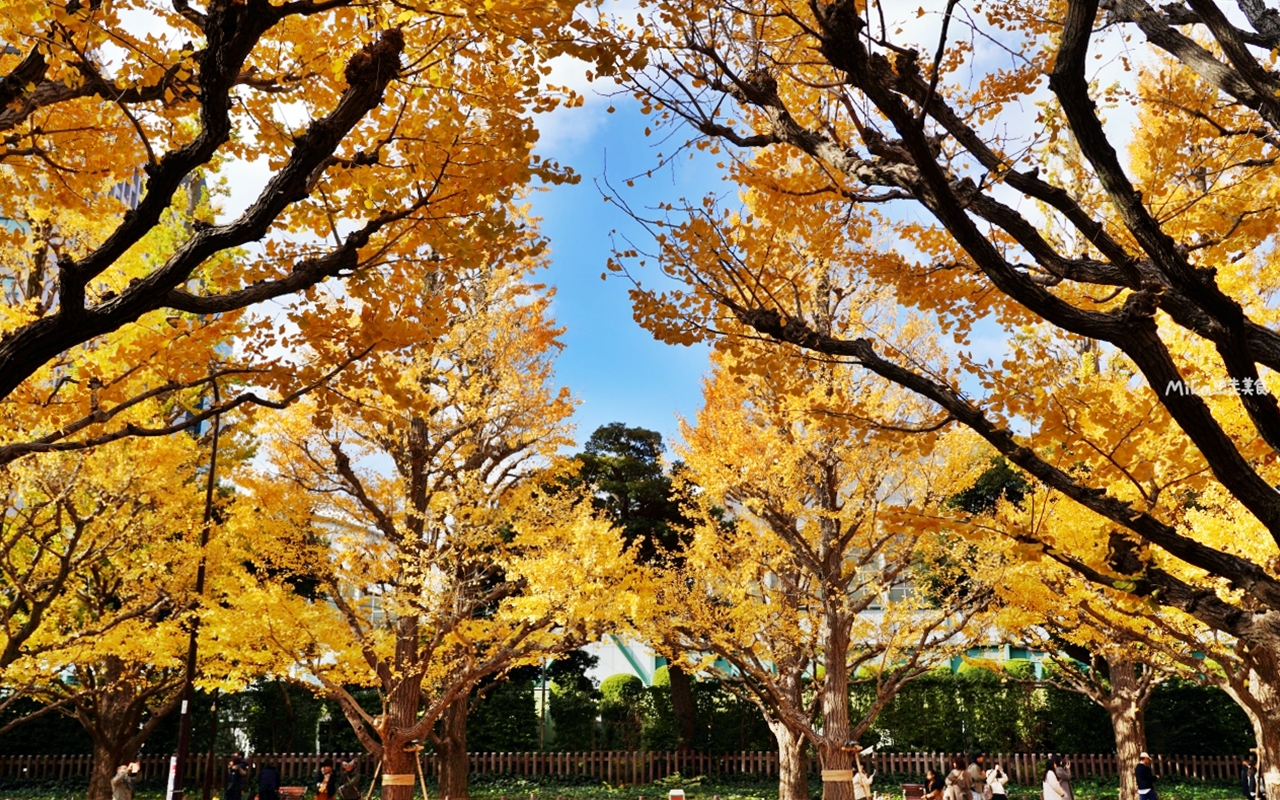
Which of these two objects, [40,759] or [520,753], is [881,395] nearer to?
[520,753]

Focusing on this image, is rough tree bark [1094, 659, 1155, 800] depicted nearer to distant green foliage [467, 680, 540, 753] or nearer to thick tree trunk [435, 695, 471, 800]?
thick tree trunk [435, 695, 471, 800]

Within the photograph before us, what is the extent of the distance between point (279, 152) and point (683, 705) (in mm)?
17772

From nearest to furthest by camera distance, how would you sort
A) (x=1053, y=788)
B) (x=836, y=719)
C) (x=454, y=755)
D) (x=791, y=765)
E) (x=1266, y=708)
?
(x=1266, y=708)
(x=1053, y=788)
(x=836, y=719)
(x=791, y=765)
(x=454, y=755)

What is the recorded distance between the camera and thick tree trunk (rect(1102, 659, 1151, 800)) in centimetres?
1446

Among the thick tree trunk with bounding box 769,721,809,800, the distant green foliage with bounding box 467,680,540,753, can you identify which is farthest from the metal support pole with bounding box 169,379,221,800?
the thick tree trunk with bounding box 769,721,809,800

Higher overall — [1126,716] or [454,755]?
[1126,716]

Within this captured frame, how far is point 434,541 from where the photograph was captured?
1235cm

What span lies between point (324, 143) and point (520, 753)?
18.4 m

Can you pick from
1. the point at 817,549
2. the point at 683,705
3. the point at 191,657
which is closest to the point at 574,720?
the point at 683,705

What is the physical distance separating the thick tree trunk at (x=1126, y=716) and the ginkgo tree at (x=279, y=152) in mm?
14508

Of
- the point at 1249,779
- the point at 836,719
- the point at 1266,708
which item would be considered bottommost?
the point at 1249,779

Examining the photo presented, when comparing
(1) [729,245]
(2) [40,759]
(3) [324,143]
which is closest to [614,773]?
(2) [40,759]

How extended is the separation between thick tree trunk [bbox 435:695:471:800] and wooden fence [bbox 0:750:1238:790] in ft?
14.6

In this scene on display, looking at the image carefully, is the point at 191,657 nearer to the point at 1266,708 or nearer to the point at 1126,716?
the point at 1266,708
